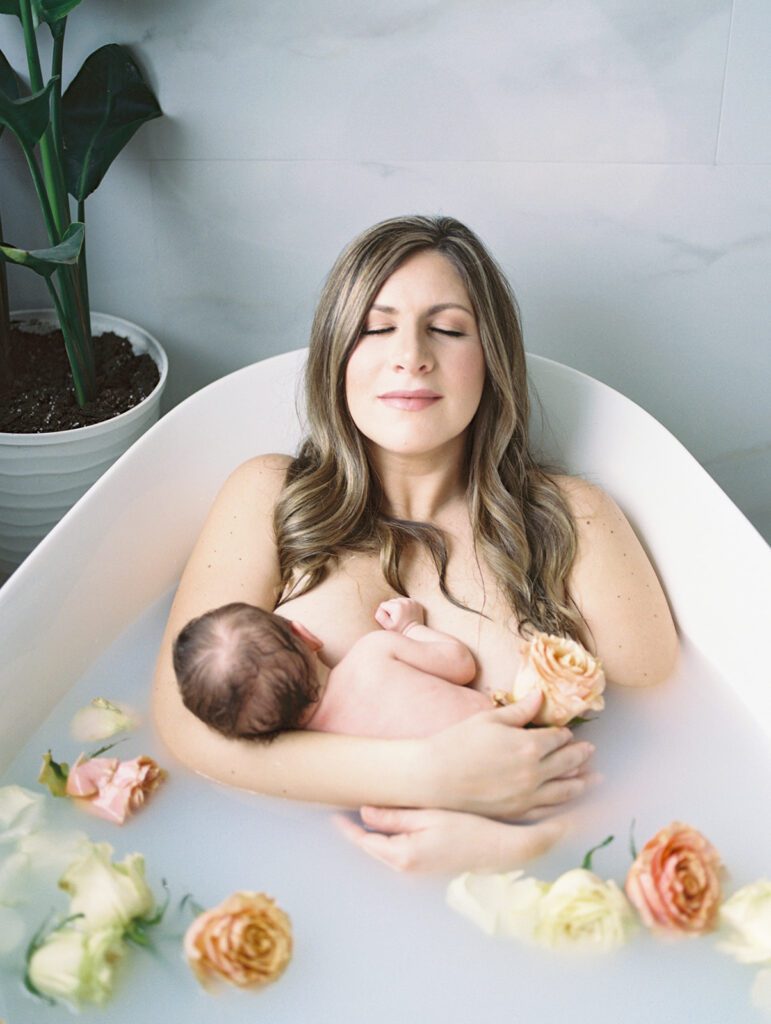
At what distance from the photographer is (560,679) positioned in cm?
148

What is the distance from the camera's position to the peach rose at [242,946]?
1.19 meters

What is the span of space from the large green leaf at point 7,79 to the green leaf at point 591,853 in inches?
67.3

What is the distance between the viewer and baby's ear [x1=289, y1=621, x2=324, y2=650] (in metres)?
1.52

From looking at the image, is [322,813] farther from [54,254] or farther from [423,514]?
[54,254]

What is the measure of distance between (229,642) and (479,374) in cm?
59

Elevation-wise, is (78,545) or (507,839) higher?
(78,545)

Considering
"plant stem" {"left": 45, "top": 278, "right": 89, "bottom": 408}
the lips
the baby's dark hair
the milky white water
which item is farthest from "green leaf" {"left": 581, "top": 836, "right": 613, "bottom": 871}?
"plant stem" {"left": 45, "top": 278, "right": 89, "bottom": 408}

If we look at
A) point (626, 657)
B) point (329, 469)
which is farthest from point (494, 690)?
point (329, 469)

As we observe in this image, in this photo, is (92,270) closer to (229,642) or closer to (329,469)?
(329,469)

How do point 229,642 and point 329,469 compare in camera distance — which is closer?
point 229,642

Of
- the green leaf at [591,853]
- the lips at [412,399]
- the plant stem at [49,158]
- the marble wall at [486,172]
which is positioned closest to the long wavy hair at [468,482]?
the lips at [412,399]

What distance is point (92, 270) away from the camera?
2.48 metres

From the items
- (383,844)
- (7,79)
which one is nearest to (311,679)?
(383,844)

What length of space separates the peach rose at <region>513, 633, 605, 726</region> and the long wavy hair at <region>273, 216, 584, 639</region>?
0.14 m
